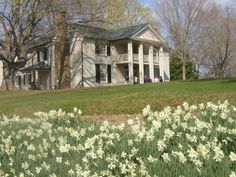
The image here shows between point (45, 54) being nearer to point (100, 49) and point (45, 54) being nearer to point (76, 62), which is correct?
point (76, 62)

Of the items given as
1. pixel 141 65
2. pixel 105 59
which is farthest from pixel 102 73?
pixel 141 65

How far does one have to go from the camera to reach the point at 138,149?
187 inches

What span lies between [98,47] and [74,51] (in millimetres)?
3129

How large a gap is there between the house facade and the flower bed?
127 ft

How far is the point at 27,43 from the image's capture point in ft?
116

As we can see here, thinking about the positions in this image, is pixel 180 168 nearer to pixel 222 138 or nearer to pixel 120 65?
pixel 222 138

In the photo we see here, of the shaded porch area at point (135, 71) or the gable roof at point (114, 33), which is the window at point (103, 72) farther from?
the gable roof at point (114, 33)

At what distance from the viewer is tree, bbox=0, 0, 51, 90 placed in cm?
3281

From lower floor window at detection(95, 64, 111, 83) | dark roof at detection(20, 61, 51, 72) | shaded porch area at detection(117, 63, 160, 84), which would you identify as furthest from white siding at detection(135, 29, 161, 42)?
dark roof at detection(20, 61, 51, 72)

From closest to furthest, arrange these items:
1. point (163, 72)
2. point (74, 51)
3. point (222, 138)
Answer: point (222, 138)
point (74, 51)
point (163, 72)

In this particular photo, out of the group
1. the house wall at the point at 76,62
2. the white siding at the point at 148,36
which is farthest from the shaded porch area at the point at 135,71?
the house wall at the point at 76,62

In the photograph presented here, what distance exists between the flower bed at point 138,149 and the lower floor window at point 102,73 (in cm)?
4206

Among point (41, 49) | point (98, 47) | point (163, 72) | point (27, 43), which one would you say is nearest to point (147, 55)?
point (163, 72)

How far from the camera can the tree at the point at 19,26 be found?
32.8 m
